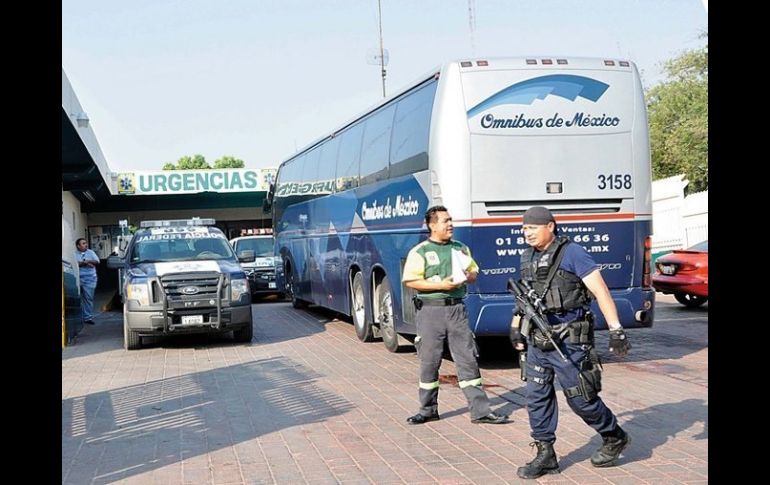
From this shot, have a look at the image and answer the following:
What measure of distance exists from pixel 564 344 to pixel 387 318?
6472 mm

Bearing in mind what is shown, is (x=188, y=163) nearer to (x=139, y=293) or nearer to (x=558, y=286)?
(x=139, y=293)

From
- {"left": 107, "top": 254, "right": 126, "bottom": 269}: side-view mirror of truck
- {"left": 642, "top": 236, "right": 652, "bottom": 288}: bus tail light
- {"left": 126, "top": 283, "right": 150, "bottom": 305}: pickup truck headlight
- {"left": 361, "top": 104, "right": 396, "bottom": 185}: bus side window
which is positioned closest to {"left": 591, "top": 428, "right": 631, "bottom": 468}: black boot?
{"left": 642, "top": 236, "right": 652, "bottom": 288}: bus tail light

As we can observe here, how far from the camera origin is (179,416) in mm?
8367

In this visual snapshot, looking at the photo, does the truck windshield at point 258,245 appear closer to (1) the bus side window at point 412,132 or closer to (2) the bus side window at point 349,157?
(2) the bus side window at point 349,157

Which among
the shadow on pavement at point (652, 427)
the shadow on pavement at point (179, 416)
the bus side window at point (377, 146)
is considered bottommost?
the shadow on pavement at point (179, 416)

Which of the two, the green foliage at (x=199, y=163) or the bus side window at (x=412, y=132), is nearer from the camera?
the bus side window at (x=412, y=132)

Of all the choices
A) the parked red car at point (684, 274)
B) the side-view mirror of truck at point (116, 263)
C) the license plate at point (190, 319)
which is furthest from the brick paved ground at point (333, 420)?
the parked red car at point (684, 274)

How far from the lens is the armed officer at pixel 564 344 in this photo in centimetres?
602

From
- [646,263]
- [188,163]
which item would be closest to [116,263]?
[646,263]

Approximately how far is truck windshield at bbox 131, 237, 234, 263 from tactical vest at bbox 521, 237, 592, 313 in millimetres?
8920

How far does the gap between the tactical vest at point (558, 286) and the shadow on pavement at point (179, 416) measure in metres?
2.81

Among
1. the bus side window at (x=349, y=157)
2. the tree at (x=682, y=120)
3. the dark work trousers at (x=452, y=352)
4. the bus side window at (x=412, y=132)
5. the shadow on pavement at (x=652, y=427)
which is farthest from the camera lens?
the tree at (x=682, y=120)

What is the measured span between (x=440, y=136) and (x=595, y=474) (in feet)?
16.3

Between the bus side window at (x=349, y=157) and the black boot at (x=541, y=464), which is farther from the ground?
the bus side window at (x=349, y=157)
